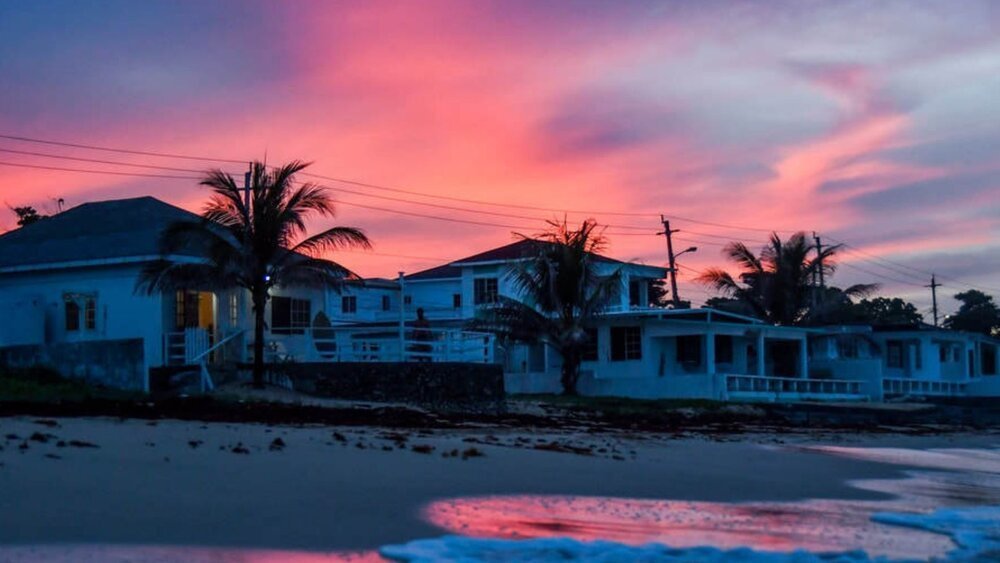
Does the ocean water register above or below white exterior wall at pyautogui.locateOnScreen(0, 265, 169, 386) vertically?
below

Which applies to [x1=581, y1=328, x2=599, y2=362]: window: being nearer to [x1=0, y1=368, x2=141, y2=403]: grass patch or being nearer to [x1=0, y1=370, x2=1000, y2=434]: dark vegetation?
[x1=0, y1=370, x2=1000, y2=434]: dark vegetation

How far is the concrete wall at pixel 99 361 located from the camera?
26953 millimetres

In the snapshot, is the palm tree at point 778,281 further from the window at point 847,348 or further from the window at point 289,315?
the window at point 289,315

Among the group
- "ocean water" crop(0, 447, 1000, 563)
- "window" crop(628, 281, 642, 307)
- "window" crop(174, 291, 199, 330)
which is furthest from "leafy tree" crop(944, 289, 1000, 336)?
"ocean water" crop(0, 447, 1000, 563)

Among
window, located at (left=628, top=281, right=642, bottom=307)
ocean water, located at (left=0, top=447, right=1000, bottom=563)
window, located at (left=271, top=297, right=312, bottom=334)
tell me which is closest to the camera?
ocean water, located at (left=0, top=447, right=1000, bottom=563)

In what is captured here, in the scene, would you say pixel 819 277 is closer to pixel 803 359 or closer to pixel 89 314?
pixel 803 359

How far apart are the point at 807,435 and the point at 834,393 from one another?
18317 mm

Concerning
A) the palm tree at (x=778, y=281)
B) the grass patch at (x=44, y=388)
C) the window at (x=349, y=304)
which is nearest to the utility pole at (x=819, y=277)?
the palm tree at (x=778, y=281)

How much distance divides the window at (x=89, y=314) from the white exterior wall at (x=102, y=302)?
104mm

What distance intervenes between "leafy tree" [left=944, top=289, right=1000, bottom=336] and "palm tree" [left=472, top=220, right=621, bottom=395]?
56.2 m

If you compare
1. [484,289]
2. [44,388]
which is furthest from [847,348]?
[44,388]

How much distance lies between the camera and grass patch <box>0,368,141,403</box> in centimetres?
2064

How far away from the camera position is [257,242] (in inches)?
989

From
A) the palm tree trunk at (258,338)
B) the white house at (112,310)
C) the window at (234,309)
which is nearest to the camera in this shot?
the palm tree trunk at (258,338)
